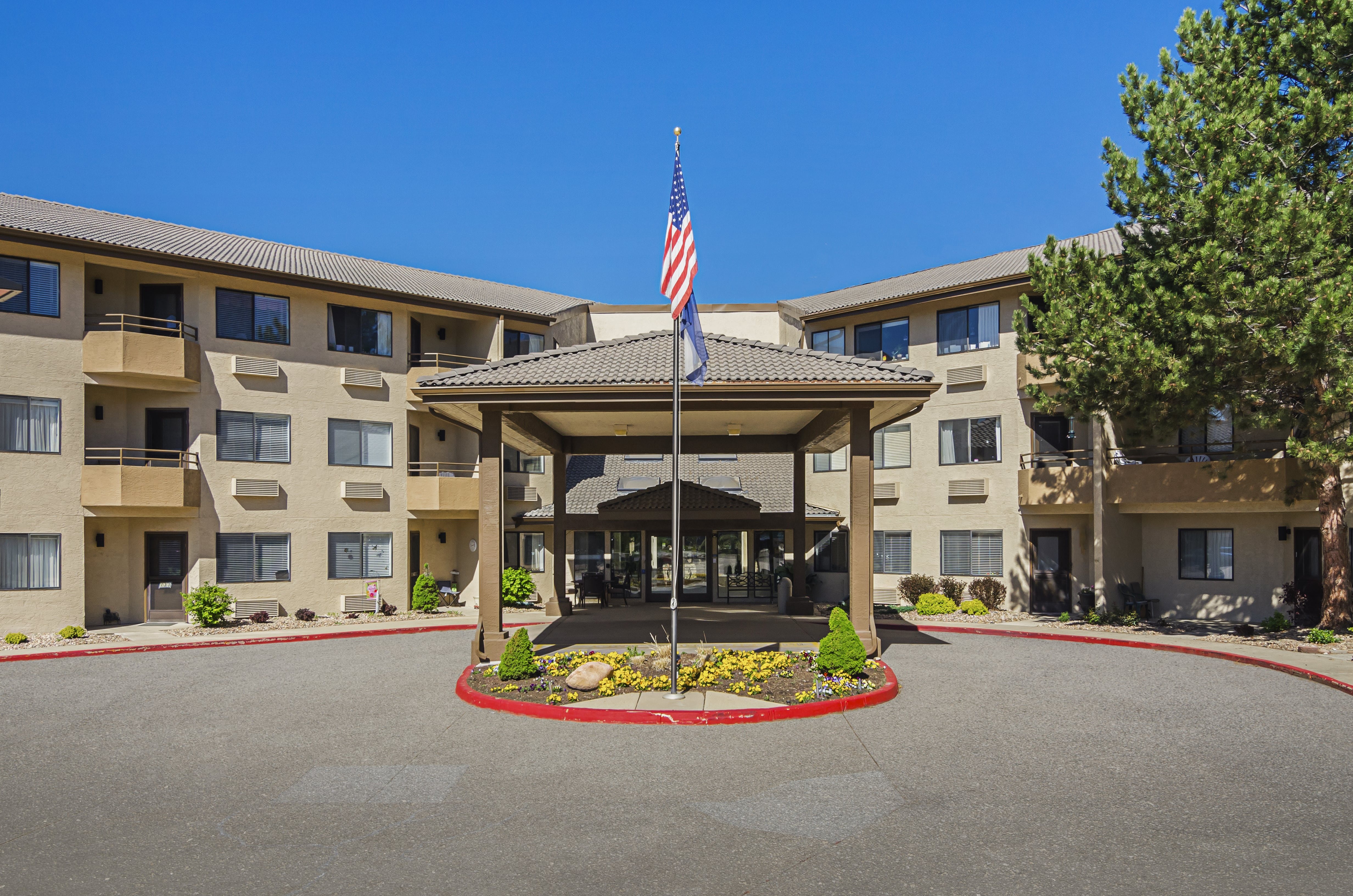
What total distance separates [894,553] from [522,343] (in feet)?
45.3

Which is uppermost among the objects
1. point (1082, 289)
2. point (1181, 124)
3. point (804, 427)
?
point (1181, 124)

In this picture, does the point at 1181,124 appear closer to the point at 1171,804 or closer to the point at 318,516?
the point at 1171,804

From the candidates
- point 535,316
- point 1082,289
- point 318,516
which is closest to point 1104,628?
point 1082,289

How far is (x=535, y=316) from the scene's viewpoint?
28.0 m

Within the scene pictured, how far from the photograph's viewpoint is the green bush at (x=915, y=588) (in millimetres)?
25672

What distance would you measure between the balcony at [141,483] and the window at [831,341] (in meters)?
18.7

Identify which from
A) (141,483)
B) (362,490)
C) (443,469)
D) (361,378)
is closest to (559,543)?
(362,490)

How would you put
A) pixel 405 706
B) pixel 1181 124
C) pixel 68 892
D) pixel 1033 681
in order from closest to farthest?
1. pixel 68 892
2. pixel 405 706
3. pixel 1033 681
4. pixel 1181 124

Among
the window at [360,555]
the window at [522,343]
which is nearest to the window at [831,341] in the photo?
the window at [522,343]

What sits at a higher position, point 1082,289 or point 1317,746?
point 1082,289

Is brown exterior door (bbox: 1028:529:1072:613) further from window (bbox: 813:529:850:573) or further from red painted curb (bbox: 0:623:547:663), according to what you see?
red painted curb (bbox: 0:623:547:663)

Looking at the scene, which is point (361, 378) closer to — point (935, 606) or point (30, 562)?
point (30, 562)

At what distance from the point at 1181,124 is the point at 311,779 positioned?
1891 centimetres

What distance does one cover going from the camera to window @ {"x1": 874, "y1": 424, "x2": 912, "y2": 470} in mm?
27266
